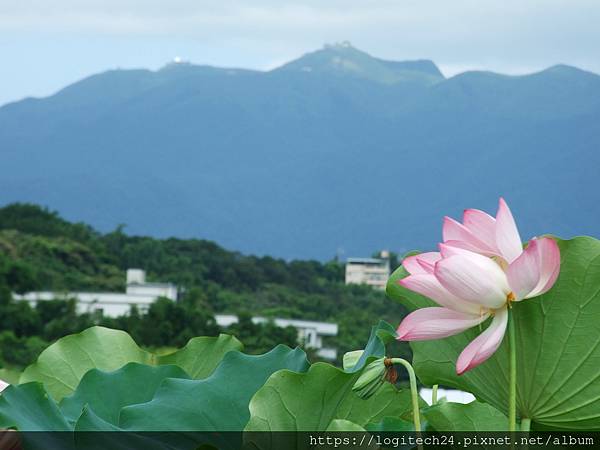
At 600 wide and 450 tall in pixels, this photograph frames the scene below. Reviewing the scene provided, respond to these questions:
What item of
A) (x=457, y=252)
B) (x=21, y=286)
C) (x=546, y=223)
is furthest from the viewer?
(x=546, y=223)

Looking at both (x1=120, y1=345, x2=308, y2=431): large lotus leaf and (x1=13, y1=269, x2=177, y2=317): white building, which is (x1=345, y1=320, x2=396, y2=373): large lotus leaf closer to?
(x1=120, y1=345, x2=308, y2=431): large lotus leaf

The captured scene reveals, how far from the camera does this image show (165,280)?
24375mm

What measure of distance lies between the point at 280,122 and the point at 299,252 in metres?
12.1

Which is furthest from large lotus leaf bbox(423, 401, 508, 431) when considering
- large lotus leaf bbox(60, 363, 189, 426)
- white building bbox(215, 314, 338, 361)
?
white building bbox(215, 314, 338, 361)

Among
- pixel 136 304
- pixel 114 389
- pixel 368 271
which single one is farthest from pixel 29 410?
pixel 368 271

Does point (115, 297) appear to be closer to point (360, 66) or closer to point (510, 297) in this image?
point (510, 297)

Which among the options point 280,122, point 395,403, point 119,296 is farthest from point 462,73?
point 395,403

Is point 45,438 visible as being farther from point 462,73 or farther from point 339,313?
point 462,73

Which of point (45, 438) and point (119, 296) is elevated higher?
point (45, 438)

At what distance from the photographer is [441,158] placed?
213 feet

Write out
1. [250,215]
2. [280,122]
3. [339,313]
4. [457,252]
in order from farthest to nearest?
[280,122] < [250,215] < [339,313] < [457,252]

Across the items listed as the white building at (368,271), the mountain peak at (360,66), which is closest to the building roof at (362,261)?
the white building at (368,271)

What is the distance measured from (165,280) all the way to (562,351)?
24.3 metres

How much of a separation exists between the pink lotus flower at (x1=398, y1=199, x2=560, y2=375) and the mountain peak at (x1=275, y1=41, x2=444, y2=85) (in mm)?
74434
